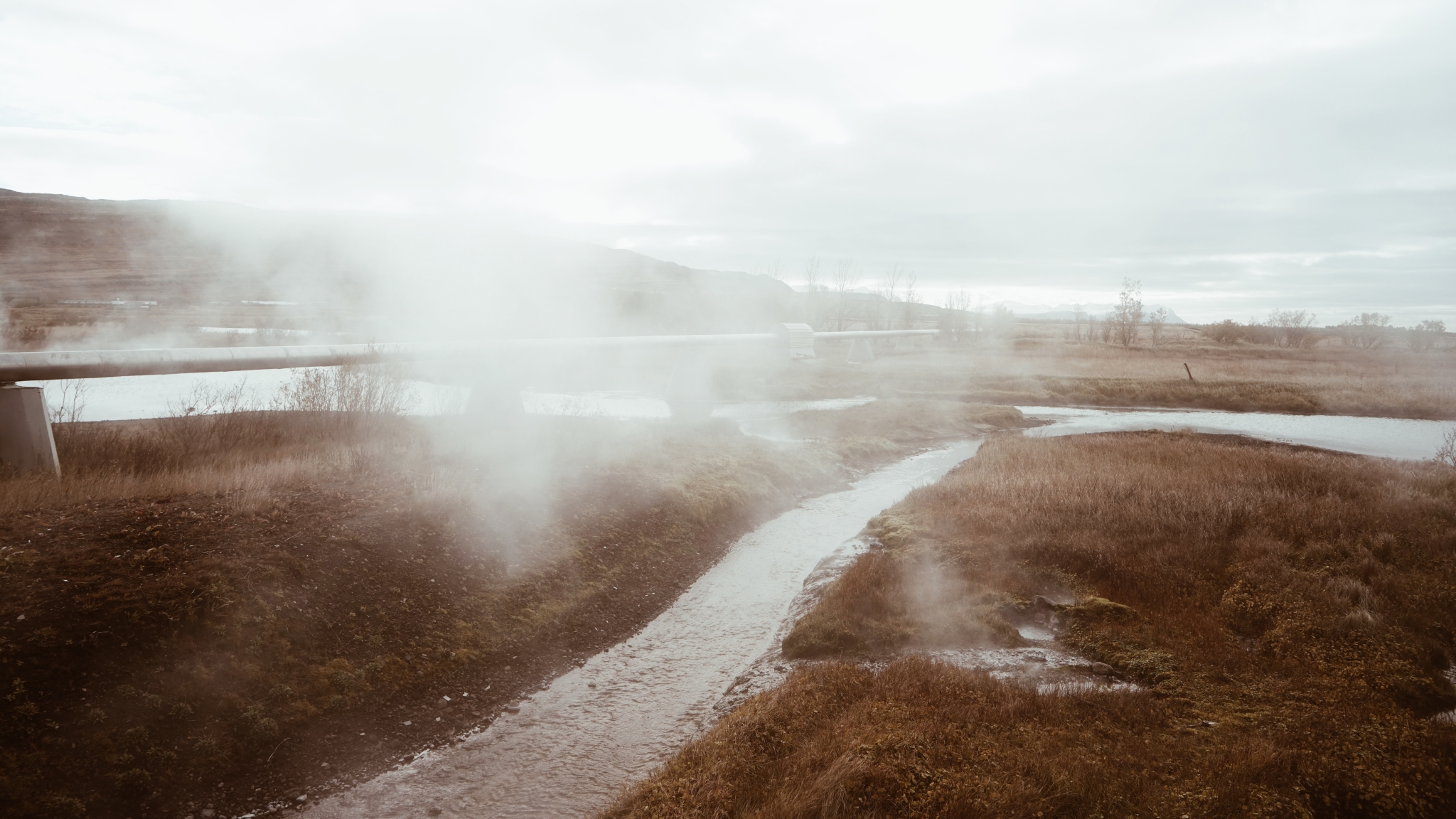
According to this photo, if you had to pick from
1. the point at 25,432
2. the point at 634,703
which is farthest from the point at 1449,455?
the point at 25,432

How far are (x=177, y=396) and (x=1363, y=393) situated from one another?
44127 mm

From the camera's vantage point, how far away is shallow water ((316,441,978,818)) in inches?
189

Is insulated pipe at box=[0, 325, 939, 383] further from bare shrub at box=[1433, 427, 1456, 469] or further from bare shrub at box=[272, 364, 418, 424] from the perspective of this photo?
bare shrub at box=[1433, 427, 1456, 469]

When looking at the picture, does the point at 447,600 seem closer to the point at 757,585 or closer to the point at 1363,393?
the point at 757,585

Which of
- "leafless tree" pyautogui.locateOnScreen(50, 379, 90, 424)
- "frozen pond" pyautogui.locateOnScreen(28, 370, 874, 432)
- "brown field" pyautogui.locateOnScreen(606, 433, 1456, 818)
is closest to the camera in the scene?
"brown field" pyautogui.locateOnScreen(606, 433, 1456, 818)

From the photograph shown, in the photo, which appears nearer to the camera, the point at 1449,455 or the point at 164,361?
the point at 164,361

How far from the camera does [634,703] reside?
6.32 meters

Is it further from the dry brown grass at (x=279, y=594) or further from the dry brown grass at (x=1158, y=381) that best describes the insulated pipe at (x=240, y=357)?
the dry brown grass at (x=1158, y=381)

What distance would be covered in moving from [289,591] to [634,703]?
3278 mm

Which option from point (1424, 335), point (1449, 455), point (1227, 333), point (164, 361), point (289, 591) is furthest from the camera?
point (1227, 333)

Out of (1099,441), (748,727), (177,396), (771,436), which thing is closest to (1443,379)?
(1099,441)

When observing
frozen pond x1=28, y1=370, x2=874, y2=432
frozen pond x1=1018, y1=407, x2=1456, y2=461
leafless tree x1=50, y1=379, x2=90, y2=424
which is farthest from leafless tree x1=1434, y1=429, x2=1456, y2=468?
leafless tree x1=50, y1=379, x2=90, y2=424

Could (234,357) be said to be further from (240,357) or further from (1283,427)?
(1283,427)

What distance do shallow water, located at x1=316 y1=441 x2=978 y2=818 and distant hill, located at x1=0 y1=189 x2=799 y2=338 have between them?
28.1 ft
